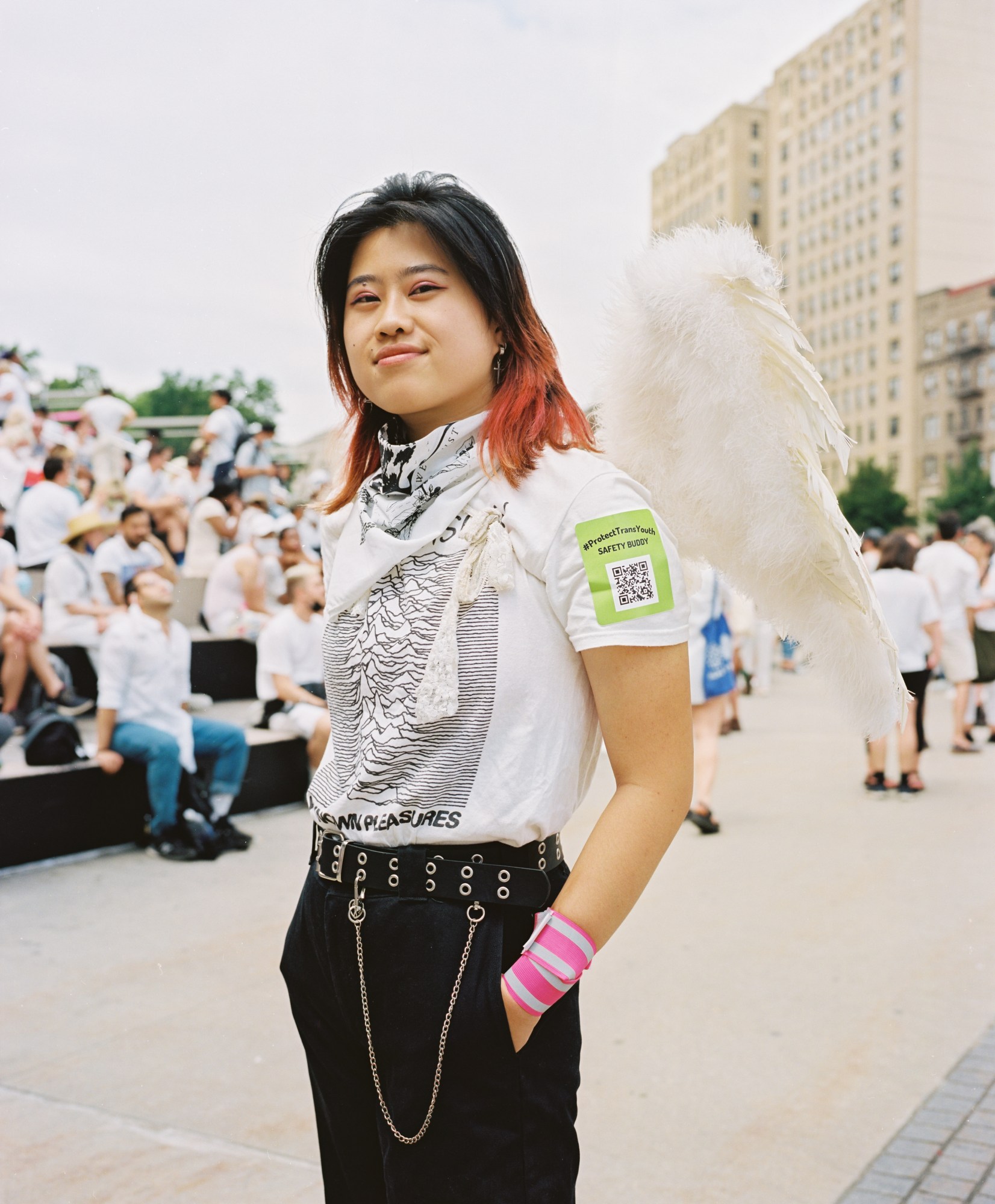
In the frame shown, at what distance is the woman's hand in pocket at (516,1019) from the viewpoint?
1470 mm

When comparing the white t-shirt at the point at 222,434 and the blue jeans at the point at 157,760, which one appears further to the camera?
the white t-shirt at the point at 222,434

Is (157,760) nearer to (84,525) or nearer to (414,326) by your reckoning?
(84,525)

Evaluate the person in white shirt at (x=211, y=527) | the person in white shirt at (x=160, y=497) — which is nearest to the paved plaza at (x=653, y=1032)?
the person in white shirt at (x=211, y=527)

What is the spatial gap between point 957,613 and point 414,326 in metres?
9.11

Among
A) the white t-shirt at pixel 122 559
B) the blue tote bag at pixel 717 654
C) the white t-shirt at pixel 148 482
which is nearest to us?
the blue tote bag at pixel 717 654

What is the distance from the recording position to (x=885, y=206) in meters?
78.1

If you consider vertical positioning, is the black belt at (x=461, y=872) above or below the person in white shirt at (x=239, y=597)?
below

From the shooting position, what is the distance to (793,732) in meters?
10.9

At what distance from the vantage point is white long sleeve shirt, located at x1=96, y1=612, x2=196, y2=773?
19.9 feet

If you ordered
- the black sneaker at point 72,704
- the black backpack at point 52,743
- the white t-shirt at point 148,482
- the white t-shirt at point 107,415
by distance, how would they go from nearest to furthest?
the black backpack at point 52,743 < the black sneaker at point 72,704 < the white t-shirt at point 148,482 < the white t-shirt at point 107,415

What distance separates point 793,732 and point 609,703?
32.4ft

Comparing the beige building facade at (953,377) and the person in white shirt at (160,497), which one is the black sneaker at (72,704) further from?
the beige building facade at (953,377)

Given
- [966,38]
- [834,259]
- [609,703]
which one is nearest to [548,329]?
[609,703]

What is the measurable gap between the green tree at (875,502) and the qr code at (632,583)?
63.2m
